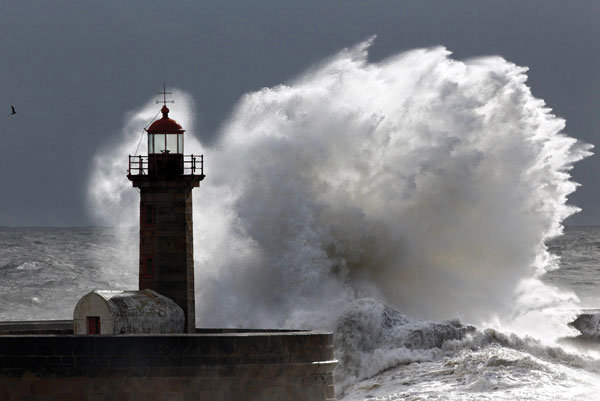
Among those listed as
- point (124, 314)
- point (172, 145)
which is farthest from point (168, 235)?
point (124, 314)

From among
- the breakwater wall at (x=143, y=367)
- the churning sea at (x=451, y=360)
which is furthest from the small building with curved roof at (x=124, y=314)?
the churning sea at (x=451, y=360)

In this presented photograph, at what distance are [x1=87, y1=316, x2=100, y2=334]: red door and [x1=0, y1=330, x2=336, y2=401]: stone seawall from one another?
1.74m

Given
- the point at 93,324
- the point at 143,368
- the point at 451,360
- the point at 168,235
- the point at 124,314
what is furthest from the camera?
the point at 451,360

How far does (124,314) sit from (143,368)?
6.25 ft

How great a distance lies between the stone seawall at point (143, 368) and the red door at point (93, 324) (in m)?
1.74

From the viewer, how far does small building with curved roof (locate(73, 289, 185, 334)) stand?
688 inches

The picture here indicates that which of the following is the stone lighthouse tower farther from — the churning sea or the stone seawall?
the churning sea

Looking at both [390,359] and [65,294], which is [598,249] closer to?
[65,294]

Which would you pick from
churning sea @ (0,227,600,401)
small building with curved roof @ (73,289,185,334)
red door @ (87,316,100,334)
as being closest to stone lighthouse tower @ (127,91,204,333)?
small building with curved roof @ (73,289,185,334)

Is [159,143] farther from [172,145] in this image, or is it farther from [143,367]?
[143,367]

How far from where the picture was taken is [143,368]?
51.6 feet

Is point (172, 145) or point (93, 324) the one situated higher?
point (172, 145)

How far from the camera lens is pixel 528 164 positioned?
95.6ft

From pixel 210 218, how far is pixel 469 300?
203 inches
